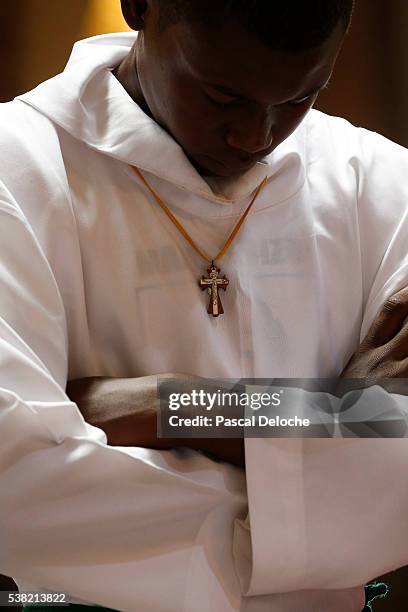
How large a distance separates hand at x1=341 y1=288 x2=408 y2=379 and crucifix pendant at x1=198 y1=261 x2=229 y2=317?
250mm

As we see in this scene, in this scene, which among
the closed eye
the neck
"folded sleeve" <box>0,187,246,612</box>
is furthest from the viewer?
the neck

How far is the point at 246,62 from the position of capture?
6.38 feet

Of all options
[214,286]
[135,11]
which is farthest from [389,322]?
[135,11]

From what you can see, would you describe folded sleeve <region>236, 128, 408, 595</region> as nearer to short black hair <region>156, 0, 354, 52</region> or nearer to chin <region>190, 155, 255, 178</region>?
chin <region>190, 155, 255, 178</region>

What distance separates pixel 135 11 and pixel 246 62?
1.00ft

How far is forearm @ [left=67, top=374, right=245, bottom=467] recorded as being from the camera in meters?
1.94

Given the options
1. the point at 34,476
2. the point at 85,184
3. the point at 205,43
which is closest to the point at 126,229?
the point at 85,184

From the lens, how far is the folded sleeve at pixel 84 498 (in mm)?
1854

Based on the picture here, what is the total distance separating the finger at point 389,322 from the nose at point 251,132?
356mm

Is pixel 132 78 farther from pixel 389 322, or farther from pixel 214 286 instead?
pixel 389 322

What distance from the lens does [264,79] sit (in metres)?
1.96

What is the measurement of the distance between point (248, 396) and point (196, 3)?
0.64 m

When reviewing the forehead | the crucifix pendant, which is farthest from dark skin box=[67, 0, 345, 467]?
the crucifix pendant

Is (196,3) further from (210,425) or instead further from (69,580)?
(69,580)
